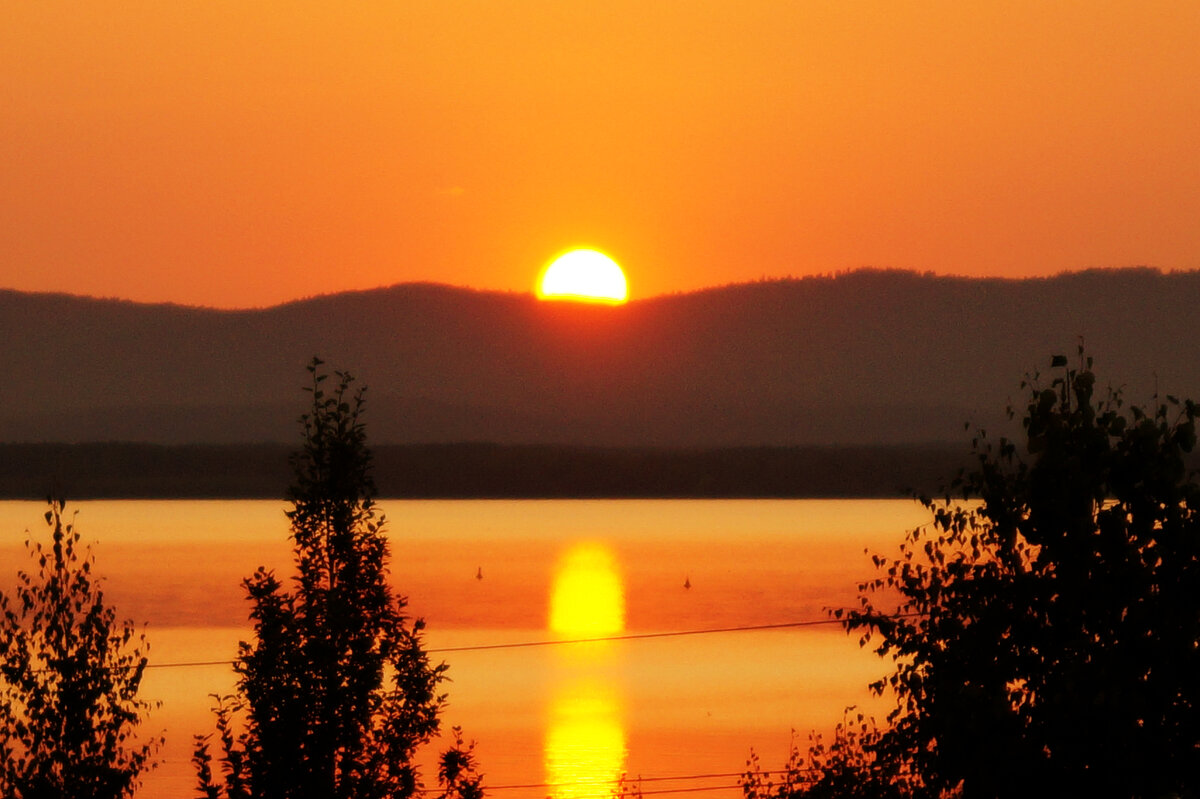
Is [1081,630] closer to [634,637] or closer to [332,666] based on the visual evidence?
[332,666]

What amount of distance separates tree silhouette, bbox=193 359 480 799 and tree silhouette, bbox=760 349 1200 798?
34.2 feet

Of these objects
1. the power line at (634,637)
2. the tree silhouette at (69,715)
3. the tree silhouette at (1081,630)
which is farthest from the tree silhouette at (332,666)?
the power line at (634,637)

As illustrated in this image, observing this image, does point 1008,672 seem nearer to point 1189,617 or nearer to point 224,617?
point 1189,617

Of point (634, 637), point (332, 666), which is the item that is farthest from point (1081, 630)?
point (634, 637)

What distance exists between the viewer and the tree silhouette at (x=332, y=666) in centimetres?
2317

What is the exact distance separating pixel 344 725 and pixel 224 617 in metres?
124

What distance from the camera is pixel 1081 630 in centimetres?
1362

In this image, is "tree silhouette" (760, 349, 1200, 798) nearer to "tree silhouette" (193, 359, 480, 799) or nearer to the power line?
"tree silhouette" (193, 359, 480, 799)

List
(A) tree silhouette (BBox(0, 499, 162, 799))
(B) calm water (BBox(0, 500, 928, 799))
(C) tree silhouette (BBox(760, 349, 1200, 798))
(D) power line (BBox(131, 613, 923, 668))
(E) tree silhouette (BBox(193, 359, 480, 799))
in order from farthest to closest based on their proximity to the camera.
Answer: (D) power line (BBox(131, 613, 923, 668)), (B) calm water (BBox(0, 500, 928, 799)), (A) tree silhouette (BBox(0, 499, 162, 799)), (E) tree silhouette (BBox(193, 359, 480, 799)), (C) tree silhouette (BBox(760, 349, 1200, 798))

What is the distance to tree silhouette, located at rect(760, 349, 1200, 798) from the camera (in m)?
12.7

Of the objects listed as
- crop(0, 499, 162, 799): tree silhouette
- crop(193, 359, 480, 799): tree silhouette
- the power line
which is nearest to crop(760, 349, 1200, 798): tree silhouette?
crop(193, 359, 480, 799): tree silhouette

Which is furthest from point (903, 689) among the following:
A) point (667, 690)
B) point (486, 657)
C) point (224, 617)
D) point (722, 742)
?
point (224, 617)

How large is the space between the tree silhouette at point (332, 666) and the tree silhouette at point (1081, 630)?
34.2ft

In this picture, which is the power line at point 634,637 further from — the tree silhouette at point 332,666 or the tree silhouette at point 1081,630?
the tree silhouette at point 1081,630
